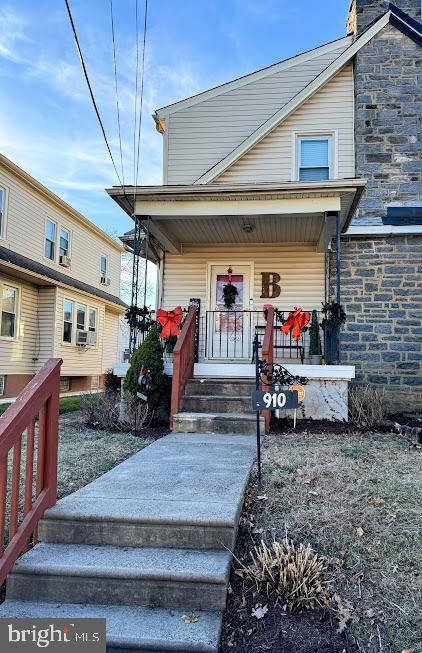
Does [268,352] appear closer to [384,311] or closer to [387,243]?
[384,311]

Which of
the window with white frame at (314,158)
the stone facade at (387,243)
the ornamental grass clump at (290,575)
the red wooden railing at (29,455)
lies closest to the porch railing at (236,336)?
the stone facade at (387,243)

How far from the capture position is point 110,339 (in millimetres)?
22062

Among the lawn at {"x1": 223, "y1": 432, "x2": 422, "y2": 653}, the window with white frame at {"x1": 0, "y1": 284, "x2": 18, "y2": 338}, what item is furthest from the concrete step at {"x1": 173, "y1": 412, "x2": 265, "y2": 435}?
the window with white frame at {"x1": 0, "y1": 284, "x2": 18, "y2": 338}

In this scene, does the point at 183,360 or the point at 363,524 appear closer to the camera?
the point at 363,524

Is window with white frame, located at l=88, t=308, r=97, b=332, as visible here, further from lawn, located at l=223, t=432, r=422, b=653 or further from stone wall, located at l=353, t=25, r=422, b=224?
lawn, located at l=223, t=432, r=422, b=653

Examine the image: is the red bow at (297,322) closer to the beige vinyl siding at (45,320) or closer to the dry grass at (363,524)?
the dry grass at (363,524)

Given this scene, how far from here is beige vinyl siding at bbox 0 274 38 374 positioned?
14188mm

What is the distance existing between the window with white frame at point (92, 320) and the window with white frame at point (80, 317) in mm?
559

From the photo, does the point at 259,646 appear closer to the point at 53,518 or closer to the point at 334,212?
the point at 53,518

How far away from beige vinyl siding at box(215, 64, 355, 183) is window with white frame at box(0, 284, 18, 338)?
7.84m

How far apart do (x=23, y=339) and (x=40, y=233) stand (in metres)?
→ 3.47

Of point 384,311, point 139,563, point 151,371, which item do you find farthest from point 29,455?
point 384,311

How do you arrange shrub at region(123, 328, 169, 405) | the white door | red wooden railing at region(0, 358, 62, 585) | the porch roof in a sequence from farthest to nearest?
the white door
the porch roof
shrub at region(123, 328, 169, 405)
red wooden railing at region(0, 358, 62, 585)

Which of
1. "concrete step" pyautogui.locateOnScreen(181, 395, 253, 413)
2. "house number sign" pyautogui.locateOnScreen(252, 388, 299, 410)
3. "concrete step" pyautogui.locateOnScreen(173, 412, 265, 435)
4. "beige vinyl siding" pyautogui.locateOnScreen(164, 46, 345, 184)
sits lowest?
"concrete step" pyautogui.locateOnScreen(173, 412, 265, 435)
